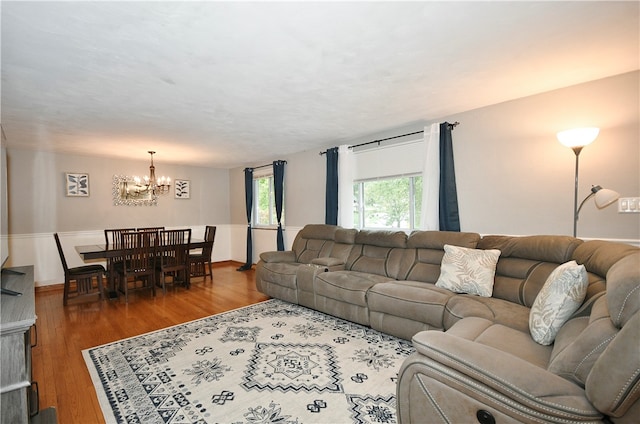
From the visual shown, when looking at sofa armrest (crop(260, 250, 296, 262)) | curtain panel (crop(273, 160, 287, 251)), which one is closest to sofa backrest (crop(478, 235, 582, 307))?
sofa armrest (crop(260, 250, 296, 262))

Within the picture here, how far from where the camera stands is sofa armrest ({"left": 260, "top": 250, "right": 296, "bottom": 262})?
4.20m

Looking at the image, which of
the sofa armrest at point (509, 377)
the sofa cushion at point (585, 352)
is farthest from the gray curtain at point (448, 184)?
the sofa armrest at point (509, 377)

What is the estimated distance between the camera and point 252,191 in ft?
21.1

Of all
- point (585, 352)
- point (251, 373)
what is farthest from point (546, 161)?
point (251, 373)

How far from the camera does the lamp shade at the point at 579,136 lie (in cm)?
233

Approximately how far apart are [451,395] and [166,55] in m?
2.54

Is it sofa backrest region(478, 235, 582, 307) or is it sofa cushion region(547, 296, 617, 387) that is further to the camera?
sofa backrest region(478, 235, 582, 307)

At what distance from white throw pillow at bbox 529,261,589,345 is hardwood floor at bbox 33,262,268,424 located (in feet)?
8.52

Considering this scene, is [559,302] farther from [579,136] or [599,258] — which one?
[579,136]

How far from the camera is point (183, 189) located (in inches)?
254

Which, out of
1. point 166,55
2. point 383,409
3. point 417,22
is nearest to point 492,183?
point 417,22

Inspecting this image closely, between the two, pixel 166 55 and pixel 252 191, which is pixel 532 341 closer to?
pixel 166 55

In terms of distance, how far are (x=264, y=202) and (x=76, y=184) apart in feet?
10.8

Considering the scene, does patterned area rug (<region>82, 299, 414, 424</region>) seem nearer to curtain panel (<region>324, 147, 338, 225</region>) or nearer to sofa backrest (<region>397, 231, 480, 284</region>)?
sofa backrest (<region>397, 231, 480, 284</region>)
